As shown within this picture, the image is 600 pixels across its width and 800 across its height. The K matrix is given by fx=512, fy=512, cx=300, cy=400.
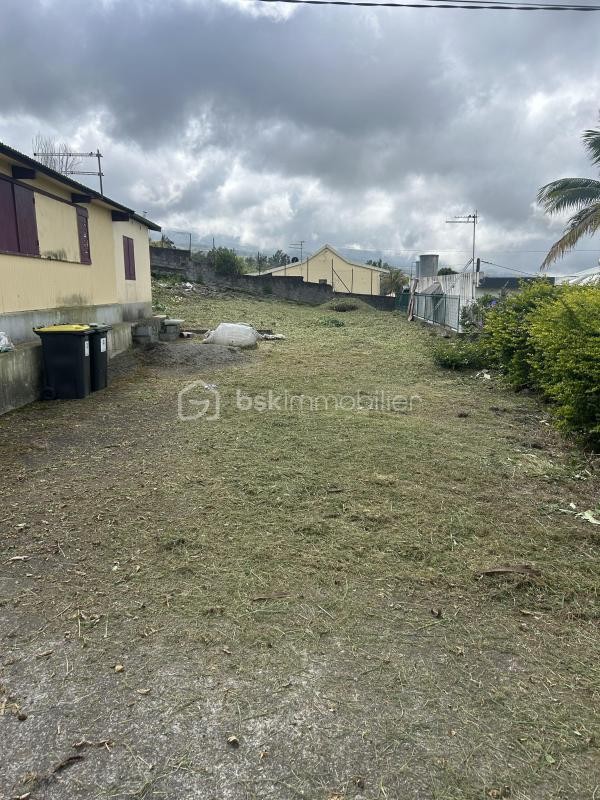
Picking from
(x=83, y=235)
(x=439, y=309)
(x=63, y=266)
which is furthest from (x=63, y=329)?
(x=439, y=309)

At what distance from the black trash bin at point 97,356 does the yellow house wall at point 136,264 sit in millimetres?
4570

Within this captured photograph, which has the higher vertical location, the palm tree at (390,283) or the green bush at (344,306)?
the palm tree at (390,283)

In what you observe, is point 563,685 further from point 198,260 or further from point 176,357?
point 198,260

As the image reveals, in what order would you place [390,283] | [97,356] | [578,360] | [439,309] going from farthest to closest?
[390,283]
[439,309]
[97,356]
[578,360]

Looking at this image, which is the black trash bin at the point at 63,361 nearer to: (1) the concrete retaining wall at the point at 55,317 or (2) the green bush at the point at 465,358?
(1) the concrete retaining wall at the point at 55,317

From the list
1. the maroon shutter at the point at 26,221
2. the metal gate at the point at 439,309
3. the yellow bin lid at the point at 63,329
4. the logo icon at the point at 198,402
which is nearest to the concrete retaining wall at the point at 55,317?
the yellow bin lid at the point at 63,329

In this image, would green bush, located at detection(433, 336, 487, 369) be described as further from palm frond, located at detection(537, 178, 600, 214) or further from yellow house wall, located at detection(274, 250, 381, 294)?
yellow house wall, located at detection(274, 250, 381, 294)

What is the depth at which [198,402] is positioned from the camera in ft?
24.5

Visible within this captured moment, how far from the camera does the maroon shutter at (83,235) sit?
9.88 metres

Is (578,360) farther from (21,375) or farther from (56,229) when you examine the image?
(56,229)

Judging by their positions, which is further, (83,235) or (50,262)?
(83,235)

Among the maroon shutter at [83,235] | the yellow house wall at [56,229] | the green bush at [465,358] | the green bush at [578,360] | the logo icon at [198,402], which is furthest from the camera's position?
the green bush at [465,358]

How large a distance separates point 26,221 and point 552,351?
7.75 m

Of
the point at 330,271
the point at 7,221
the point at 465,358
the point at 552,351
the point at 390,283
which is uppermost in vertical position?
the point at 330,271
